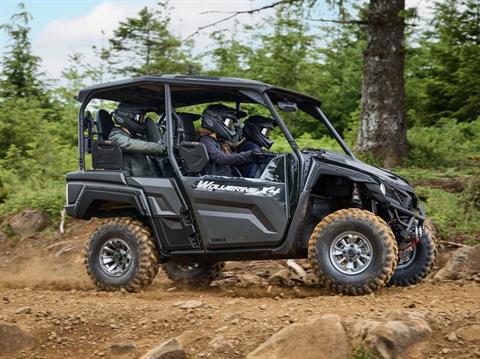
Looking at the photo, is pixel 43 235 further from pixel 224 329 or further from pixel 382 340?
pixel 382 340

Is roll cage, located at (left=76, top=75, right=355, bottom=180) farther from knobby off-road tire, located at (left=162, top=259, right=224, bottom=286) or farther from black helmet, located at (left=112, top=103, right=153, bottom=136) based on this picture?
knobby off-road tire, located at (left=162, top=259, right=224, bottom=286)

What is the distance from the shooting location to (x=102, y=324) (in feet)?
22.8

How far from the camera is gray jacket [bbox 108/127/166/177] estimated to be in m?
8.43

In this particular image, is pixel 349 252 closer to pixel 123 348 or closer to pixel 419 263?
pixel 419 263

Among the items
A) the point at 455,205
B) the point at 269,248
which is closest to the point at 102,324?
the point at 269,248

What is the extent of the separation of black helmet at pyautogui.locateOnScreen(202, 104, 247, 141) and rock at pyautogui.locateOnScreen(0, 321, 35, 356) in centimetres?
289

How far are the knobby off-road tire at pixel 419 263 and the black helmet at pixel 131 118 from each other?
3105 mm

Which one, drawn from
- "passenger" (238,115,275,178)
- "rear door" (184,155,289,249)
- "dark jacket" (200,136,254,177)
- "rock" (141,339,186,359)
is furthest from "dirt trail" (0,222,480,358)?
"passenger" (238,115,275,178)

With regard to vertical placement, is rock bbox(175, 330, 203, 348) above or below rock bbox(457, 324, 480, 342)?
below

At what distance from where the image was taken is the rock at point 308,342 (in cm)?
581

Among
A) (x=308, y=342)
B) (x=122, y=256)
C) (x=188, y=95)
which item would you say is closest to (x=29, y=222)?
(x=122, y=256)

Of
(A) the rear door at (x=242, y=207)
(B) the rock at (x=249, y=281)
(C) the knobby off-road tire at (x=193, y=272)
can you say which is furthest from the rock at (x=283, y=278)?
(A) the rear door at (x=242, y=207)

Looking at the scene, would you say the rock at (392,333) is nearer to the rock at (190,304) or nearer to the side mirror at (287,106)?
the rock at (190,304)

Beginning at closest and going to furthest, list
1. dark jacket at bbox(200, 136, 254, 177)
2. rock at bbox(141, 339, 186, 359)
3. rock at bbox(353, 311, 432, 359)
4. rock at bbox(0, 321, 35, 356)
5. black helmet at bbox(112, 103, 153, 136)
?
rock at bbox(353, 311, 432, 359), rock at bbox(141, 339, 186, 359), rock at bbox(0, 321, 35, 356), dark jacket at bbox(200, 136, 254, 177), black helmet at bbox(112, 103, 153, 136)
